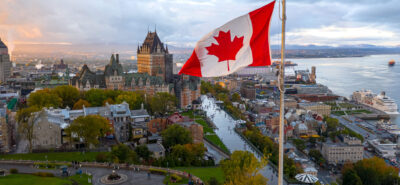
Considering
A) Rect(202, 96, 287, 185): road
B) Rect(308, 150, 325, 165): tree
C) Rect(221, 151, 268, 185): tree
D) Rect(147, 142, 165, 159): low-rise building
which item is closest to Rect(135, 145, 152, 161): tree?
Rect(147, 142, 165, 159): low-rise building

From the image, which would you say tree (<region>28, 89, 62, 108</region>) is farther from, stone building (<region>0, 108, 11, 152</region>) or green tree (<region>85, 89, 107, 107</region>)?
stone building (<region>0, 108, 11, 152</region>)

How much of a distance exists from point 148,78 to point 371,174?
37.1 metres

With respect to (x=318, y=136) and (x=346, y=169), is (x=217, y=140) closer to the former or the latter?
(x=346, y=169)

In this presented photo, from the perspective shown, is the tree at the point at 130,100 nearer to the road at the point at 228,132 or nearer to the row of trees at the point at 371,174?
the road at the point at 228,132

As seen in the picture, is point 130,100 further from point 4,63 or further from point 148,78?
point 4,63

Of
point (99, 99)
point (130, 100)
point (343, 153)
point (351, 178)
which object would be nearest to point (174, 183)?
point (351, 178)

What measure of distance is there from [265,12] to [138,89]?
50.3 m

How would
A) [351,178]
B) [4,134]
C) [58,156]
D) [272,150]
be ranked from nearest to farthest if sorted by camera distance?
[58,156]
[4,134]
[351,178]
[272,150]

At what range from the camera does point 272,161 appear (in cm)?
3506

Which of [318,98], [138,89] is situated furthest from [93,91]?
[318,98]

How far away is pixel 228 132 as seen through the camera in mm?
46531

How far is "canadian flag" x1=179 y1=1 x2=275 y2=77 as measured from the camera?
815cm

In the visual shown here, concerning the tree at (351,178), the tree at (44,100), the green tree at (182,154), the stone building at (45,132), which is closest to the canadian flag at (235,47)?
the green tree at (182,154)

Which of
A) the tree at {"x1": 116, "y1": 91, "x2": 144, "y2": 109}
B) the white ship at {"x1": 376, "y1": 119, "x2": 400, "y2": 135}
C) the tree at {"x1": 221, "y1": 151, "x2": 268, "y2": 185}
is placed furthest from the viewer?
the white ship at {"x1": 376, "y1": 119, "x2": 400, "y2": 135}
